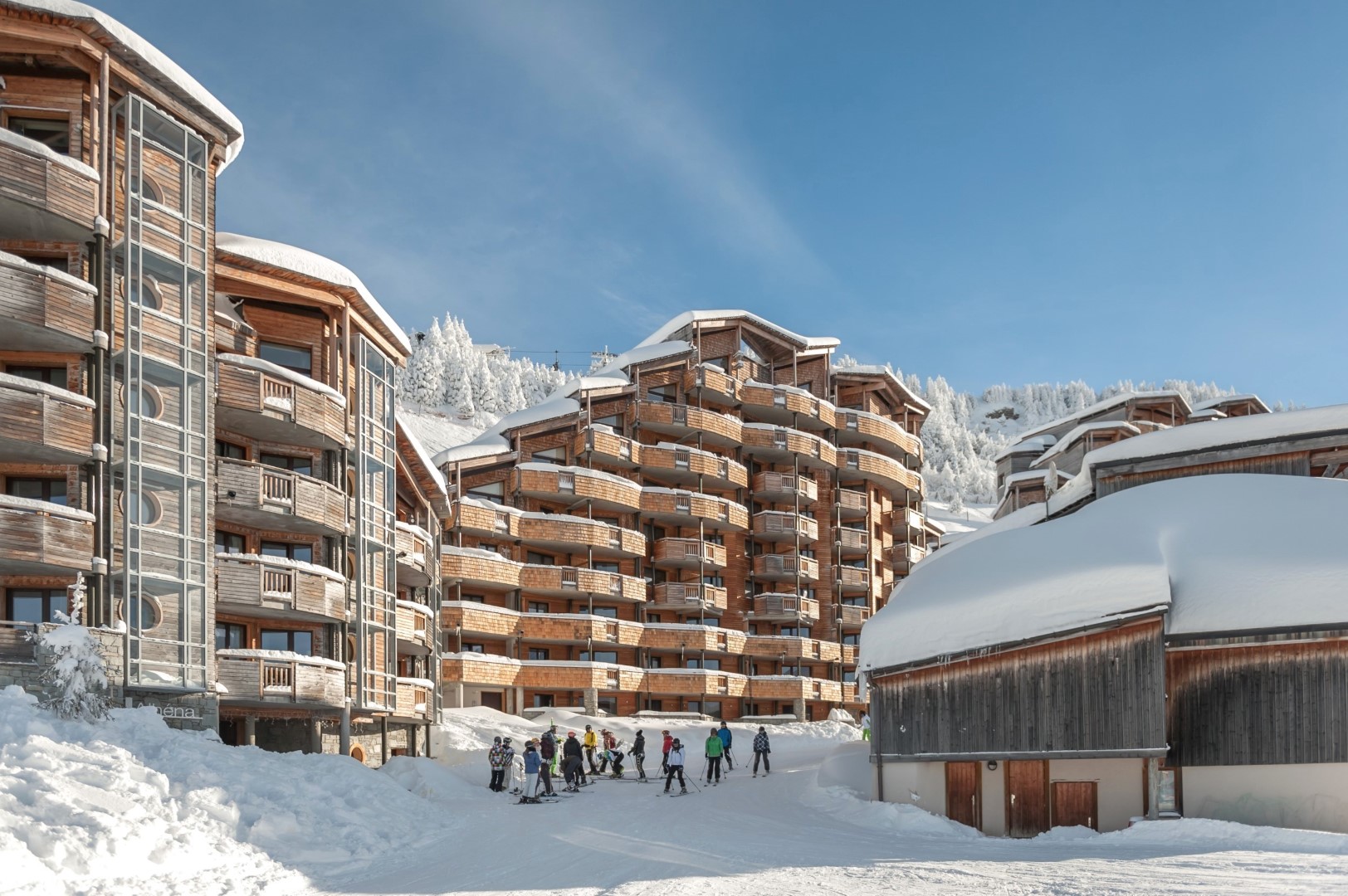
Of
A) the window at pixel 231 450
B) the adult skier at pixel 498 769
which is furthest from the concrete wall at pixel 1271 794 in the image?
the window at pixel 231 450

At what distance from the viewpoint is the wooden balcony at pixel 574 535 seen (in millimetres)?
60719

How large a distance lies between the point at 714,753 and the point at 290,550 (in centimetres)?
1307

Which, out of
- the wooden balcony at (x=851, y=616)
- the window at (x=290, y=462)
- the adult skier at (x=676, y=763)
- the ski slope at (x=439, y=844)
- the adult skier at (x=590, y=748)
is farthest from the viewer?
the wooden balcony at (x=851, y=616)

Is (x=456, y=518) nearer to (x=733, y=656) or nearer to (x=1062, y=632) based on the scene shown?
(x=733, y=656)

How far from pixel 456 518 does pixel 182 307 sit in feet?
98.1

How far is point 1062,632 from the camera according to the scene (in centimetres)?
2534

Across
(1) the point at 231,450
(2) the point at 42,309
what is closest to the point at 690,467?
(1) the point at 231,450

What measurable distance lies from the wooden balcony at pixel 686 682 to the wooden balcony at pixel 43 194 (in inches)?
1666

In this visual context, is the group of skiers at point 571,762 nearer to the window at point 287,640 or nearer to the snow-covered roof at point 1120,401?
the window at point 287,640

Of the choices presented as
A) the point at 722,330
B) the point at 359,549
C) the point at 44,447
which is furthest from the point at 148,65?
the point at 722,330

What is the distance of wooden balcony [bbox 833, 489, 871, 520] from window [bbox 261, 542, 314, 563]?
47.2 m

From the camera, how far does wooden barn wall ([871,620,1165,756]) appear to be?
79.9 ft

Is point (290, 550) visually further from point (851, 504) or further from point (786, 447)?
point (851, 504)

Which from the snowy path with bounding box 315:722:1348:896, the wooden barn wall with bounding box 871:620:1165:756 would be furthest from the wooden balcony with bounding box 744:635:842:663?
the snowy path with bounding box 315:722:1348:896
